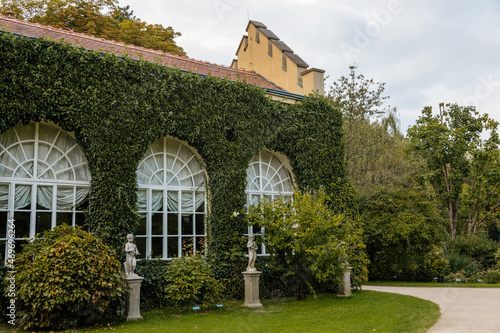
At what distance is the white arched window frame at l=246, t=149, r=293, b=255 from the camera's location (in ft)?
39.0

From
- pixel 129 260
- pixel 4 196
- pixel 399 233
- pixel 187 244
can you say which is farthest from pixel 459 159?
pixel 4 196

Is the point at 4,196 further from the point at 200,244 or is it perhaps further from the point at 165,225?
the point at 200,244

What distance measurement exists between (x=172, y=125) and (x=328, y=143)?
17.0ft

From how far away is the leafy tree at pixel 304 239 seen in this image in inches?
396

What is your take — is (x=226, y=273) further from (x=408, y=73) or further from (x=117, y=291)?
(x=408, y=73)

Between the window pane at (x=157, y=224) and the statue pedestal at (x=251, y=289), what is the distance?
2257 millimetres

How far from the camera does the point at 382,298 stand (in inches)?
433

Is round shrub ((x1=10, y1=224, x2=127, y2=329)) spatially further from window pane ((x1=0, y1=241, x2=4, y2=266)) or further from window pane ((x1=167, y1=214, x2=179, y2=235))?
window pane ((x1=167, y1=214, x2=179, y2=235))

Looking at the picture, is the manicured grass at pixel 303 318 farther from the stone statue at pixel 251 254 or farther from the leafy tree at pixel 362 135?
the leafy tree at pixel 362 135

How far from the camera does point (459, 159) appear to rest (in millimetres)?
19797

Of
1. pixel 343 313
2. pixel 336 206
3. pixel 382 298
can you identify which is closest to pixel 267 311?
pixel 343 313

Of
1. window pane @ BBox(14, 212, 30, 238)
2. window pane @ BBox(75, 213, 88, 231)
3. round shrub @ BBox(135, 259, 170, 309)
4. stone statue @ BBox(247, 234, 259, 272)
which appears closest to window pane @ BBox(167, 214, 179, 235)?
round shrub @ BBox(135, 259, 170, 309)

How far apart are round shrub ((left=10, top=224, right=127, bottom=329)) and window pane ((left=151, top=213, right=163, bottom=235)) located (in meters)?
2.08

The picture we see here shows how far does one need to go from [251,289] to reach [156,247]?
2.45 m
